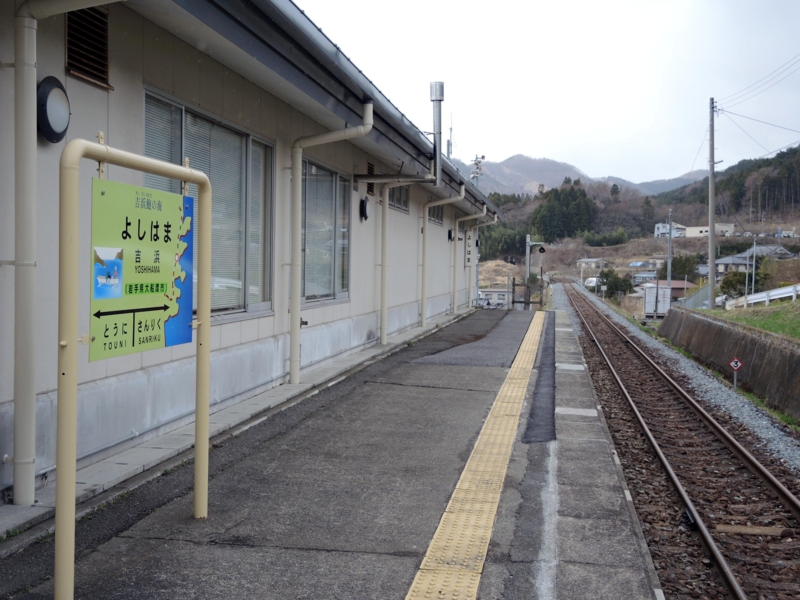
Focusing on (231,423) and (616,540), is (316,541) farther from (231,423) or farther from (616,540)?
(231,423)

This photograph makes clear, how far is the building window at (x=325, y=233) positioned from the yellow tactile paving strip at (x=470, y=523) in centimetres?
363

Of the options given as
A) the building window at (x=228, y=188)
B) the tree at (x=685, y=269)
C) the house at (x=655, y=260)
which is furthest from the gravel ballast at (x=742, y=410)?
the house at (x=655, y=260)

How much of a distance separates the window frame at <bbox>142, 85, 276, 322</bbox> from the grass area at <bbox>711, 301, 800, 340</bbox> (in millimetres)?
9335

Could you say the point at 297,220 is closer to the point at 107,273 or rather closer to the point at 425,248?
the point at 107,273

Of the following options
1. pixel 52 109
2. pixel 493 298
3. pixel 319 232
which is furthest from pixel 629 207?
pixel 52 109

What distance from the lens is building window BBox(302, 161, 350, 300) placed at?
9695 mm

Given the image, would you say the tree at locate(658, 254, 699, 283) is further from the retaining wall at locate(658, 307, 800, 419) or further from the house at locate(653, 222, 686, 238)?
the retaining wall at locate(658, 307, 800, 419)

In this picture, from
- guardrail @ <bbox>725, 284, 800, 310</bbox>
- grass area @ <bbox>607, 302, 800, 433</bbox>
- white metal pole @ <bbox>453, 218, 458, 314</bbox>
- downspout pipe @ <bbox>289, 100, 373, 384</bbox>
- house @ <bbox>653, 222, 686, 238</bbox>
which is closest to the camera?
downspout pipe @ <bbox>289, 100, 373, 384</bbox>

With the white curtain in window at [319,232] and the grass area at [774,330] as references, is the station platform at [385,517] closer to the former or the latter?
the white curtain in window at [319,232]

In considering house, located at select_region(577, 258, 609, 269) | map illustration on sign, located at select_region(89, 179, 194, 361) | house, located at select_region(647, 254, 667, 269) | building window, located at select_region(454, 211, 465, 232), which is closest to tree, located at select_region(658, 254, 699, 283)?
house, located at select_region(647, 254, 667, 269)

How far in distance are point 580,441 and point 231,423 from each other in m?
3.31

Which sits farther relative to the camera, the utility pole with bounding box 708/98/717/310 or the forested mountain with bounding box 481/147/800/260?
the forested mountain with bounding box 481/147/800/260

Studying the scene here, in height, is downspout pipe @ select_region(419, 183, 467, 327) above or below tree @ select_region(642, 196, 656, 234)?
below

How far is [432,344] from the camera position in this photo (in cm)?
1425
